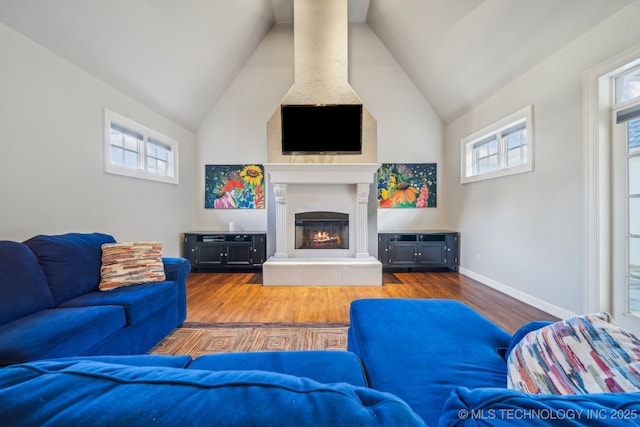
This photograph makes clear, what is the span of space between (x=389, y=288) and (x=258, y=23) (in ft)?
15.6

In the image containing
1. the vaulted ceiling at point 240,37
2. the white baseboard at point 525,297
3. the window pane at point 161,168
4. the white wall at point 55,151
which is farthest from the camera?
the window pane at point 161,168

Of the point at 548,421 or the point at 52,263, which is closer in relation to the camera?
the point at 548,421

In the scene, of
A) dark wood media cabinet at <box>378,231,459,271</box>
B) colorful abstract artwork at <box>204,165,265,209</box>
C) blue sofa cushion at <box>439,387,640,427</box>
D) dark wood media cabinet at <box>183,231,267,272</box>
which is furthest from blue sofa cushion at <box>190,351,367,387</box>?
colorful abstract artwork at <box>204,165,265,209</box>

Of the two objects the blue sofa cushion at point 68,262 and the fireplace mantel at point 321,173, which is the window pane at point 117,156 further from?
the fireplace mantel at point 321,173

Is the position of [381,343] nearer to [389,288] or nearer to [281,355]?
[281,355]

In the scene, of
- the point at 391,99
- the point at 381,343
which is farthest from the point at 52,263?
the point at 391,99

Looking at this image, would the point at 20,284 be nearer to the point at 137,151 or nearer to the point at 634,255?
the point at 137,151

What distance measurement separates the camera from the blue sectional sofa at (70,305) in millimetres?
1276

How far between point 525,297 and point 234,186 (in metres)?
4.67

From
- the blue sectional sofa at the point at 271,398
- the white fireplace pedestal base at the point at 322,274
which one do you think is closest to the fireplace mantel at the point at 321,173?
the white fireplace pedestal base at the point at 322,274

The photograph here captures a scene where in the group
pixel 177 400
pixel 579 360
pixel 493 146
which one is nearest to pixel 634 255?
pixel 493 146

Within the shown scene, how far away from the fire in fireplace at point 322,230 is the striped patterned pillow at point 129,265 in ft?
7.55

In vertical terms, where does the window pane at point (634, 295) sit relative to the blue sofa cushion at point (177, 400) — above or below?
below

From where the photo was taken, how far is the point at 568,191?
2.39 meters
